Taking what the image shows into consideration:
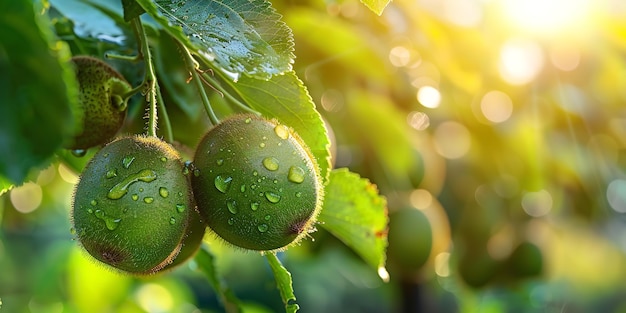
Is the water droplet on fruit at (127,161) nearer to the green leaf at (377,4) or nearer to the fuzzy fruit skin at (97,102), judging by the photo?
the fuzzy fruit skin at (97,102)

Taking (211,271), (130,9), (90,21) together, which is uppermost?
(130,9)

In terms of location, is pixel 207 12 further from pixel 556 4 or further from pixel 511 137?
pixel 511 137

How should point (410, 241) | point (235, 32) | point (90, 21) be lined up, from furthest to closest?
point (410, 241) → point (90, 21) → point (235, 32)

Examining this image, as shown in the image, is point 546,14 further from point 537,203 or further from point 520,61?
point 537,203

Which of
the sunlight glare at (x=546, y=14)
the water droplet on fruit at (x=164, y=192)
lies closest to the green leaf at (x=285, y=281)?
the water droplet on fruit at (x=164, y=192)

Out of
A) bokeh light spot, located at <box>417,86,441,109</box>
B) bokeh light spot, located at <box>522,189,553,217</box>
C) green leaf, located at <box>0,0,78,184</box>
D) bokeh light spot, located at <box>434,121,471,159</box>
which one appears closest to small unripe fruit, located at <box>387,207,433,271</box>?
bokeh light spot, located at <box>417,86,441,109</box>

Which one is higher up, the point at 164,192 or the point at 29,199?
the point at 164,192

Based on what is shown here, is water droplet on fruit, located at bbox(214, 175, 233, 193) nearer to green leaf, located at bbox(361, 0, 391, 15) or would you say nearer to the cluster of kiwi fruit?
the cluster of kiwi fruit

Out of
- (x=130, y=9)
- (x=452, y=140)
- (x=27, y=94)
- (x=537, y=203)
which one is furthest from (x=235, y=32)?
(x=537, y=203)

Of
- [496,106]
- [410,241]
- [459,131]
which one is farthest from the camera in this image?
[459,131]
